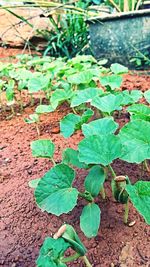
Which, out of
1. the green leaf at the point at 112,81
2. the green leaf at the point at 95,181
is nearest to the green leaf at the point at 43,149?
the green leaf at the point at 95,181

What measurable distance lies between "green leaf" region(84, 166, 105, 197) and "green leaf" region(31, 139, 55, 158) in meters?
0.15

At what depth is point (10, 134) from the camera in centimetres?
137

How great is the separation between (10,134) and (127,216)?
2.22ft

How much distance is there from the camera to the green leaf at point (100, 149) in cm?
74

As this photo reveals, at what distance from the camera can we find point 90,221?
72cm

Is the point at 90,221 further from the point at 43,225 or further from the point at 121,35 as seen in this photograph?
the point at 121,35

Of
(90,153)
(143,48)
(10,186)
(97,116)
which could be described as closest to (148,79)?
(143,48)

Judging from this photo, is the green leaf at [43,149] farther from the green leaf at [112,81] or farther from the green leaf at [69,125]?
the green leaf at [112,81]

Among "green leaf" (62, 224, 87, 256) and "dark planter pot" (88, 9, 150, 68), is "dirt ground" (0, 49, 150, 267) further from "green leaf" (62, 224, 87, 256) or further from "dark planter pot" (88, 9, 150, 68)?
"dark planter pot" (88, 9, 150, 68)

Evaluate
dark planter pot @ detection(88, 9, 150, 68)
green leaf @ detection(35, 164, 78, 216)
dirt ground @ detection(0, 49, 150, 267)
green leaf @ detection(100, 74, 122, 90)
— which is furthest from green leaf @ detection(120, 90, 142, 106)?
dark planter pot @ detection(88, 9, 150, 68)

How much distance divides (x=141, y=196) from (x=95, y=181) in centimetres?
11

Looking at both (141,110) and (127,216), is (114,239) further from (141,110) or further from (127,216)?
(141,110)

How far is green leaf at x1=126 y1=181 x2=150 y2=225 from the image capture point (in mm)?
659

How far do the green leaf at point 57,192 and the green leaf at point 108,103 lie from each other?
28 centimetres
